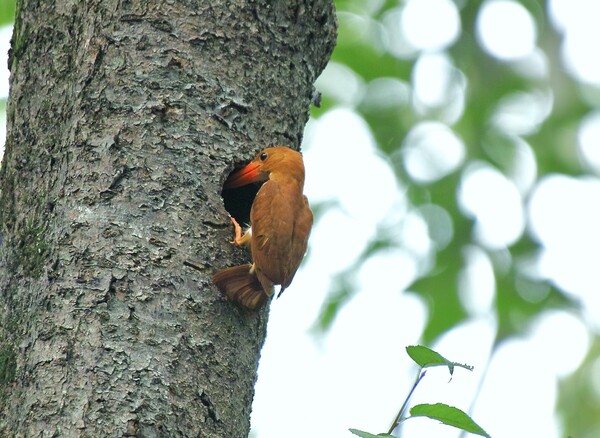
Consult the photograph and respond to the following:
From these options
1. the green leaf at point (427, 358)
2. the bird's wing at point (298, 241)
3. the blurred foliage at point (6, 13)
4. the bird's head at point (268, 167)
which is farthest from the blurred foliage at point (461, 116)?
the green leaf at point (427, 358)

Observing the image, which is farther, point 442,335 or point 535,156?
point 535,156

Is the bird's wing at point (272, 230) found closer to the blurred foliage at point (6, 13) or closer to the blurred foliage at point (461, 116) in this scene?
the blurred foliage at point (461, 116)

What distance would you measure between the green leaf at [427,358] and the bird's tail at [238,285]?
83 centimetres

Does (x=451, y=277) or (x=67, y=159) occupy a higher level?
(x=67, y=159)

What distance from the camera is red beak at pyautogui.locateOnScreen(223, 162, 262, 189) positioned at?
339 cm

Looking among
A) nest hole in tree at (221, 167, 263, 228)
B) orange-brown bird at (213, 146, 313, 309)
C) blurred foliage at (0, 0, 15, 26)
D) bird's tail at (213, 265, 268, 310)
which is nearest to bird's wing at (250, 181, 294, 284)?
orange-brown bird at (213, 146, 313, 309)

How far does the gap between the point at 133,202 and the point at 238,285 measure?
44 cm

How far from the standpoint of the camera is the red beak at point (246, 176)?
3391 millimetres

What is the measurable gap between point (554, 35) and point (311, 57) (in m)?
4.62

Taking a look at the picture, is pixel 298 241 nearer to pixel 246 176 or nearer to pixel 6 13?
pixel 246 176

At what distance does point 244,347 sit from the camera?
300 centimetres

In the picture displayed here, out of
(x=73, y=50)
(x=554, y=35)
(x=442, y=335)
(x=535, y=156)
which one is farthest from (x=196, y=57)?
(x=554, y=35)

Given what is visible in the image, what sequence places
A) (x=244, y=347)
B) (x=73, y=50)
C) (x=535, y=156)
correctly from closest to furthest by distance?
(x=244, y=347) → (x=73, y=50) → (x=535, y=156)

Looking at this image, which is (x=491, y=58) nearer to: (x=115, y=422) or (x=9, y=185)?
(x=9, y=185)
